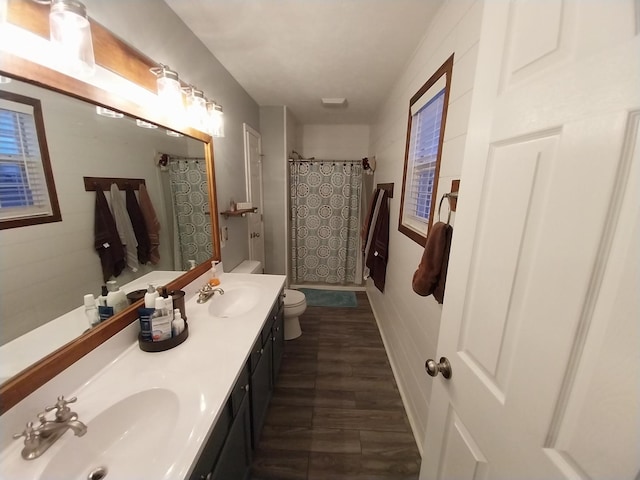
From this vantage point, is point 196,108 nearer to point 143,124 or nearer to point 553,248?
point 143,124

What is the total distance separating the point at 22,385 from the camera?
673 millimetres

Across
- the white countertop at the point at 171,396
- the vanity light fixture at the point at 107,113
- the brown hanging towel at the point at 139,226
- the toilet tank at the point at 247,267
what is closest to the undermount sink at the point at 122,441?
the white countertop at the point at 171,396

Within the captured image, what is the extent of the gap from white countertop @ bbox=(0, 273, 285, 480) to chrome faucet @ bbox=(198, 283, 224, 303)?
252mm

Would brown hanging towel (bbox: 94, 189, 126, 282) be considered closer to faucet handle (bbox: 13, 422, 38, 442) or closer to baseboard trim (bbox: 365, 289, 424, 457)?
faucet handle (bbox: 13, 422, 38, 442)

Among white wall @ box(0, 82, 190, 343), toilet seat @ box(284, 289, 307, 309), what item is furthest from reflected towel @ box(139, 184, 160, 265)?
toilet seat @ box(284, 289, 307, 309)

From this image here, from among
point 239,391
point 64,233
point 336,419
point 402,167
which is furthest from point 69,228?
point 402,167

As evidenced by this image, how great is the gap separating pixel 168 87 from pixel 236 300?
1285mm

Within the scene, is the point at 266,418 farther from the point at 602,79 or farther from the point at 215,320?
the point at 602,79

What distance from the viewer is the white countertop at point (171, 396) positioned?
2.01 feet

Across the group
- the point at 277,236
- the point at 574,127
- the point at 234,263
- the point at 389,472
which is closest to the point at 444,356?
the point at 574,127

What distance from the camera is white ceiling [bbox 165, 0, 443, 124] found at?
4.22 feet

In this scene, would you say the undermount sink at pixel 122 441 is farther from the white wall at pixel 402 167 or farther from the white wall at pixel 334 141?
the white wall at pixel 334 141

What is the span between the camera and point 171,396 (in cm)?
82

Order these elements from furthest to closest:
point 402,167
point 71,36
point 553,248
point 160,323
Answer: point 402,167, point 160,323, point 71,36, point 553,248
